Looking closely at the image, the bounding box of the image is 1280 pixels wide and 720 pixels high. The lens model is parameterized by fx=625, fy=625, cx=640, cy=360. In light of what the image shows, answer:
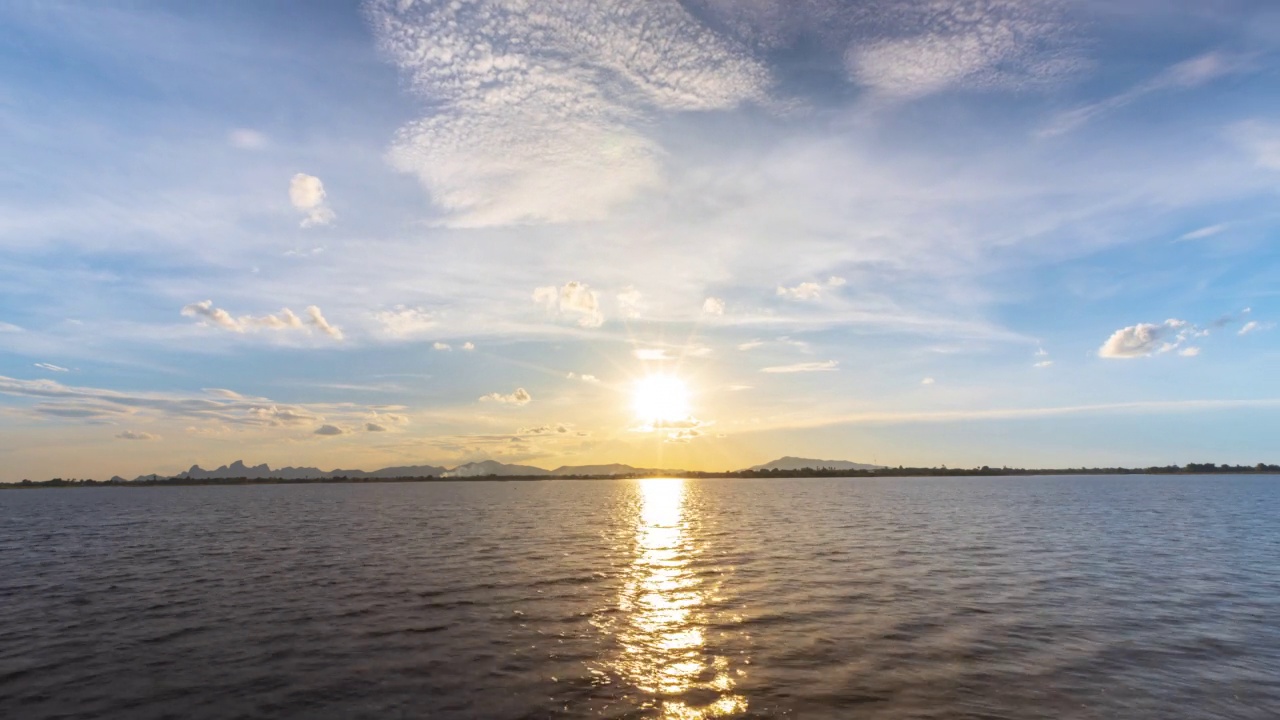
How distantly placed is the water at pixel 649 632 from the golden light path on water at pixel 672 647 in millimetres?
146

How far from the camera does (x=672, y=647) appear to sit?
26.5 metres

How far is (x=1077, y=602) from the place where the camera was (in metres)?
34.1

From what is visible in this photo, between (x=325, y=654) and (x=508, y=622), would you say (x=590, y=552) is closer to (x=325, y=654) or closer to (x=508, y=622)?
(x=508, y=622)

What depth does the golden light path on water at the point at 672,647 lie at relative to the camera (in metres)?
20.3

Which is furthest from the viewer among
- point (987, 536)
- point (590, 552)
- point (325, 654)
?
point (987, 536)

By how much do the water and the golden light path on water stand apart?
146mm

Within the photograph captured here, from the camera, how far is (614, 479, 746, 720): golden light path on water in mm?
20297

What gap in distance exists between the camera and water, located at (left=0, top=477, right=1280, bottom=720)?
20359mm

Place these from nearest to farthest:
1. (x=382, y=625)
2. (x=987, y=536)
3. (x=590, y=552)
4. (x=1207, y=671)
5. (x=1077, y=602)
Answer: (x=1207, y=671)
(x=382, y=625)
(x=1077, y=602)
(x=590, y=552)
(x=987, y=536)

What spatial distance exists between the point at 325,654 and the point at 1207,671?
111 feet

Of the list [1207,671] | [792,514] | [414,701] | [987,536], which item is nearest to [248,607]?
[414,701]

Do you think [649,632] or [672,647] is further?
[649,632]

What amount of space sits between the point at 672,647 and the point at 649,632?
2677 mm

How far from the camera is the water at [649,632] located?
2036cm
